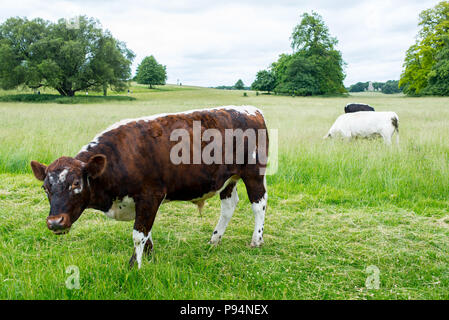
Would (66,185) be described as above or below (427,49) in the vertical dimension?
below

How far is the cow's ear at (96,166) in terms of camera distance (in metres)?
3.02

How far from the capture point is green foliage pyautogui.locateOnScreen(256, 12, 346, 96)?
2366 inches

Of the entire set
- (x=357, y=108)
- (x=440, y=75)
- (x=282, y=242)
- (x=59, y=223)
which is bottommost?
(x=282, y=242)

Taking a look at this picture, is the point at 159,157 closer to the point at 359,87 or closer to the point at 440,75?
the point at 440,75

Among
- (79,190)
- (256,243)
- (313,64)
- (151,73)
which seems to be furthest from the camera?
(151,73)

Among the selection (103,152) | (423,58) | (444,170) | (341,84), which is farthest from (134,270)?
(341,84)

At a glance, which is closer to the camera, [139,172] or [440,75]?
[139,172]

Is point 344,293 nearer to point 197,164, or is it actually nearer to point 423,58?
point 197,164

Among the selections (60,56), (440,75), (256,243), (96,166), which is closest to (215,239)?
(256,243)

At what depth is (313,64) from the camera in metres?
59.6

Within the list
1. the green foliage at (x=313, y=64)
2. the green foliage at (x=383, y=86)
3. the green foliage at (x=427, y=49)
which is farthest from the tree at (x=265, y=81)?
the green foliage at (x=383, y=86)

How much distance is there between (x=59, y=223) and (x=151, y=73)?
8780 cm

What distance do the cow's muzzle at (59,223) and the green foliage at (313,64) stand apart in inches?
2358

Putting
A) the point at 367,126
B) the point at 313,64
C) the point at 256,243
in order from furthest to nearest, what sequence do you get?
the point at 313,64 < the point at 367,126 < the point at 256,243
